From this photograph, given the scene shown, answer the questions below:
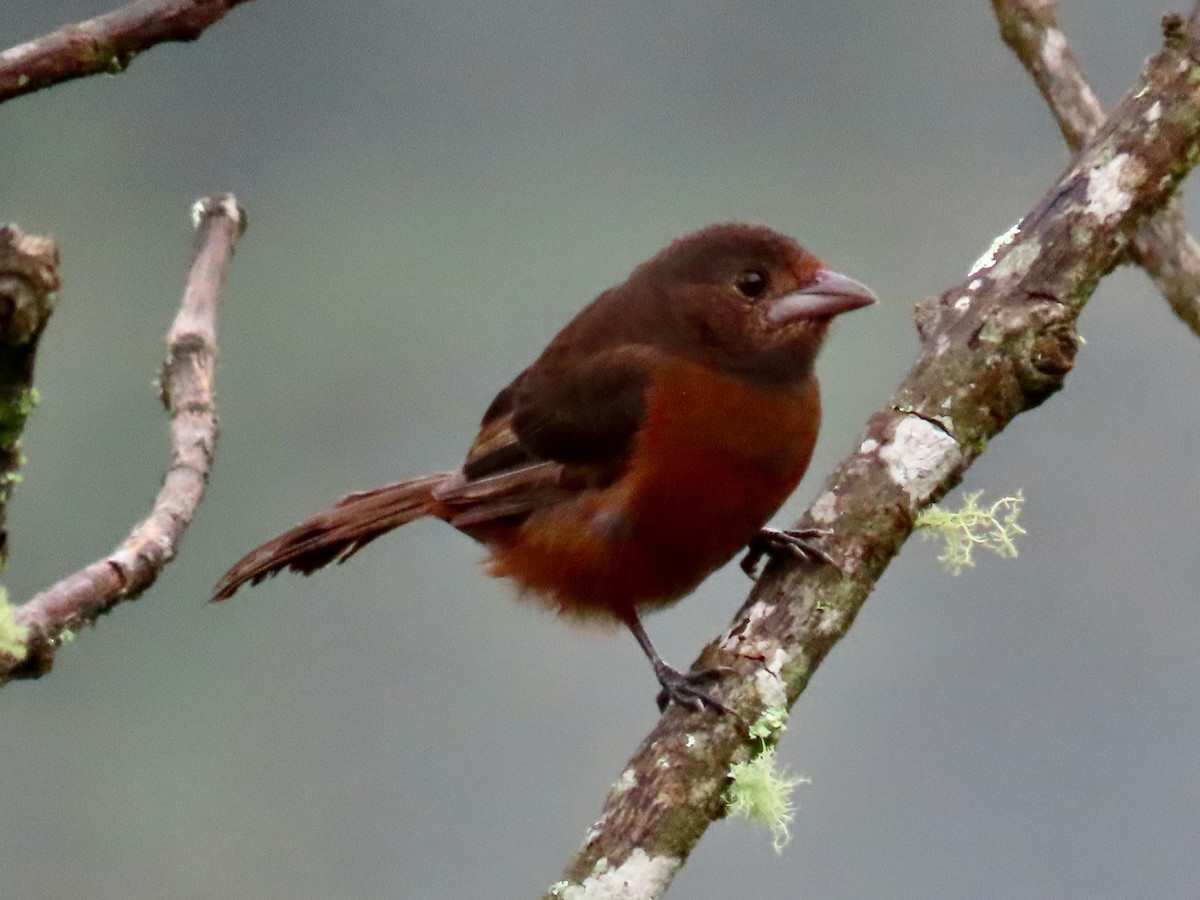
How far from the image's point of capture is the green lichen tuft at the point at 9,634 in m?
1.50

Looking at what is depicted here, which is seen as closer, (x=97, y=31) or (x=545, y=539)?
(x=97, y=31)

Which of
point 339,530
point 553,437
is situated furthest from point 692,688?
point 339,530

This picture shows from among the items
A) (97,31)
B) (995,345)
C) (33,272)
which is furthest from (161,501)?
(995,345)

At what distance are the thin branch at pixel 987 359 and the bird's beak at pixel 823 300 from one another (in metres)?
0.25

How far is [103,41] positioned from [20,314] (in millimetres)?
567

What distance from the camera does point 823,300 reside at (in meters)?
2.64

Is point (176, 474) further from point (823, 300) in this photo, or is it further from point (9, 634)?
point (823, 300)

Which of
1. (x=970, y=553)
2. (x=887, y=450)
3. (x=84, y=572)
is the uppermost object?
(x=84, y=572)

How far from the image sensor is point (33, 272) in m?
1.14

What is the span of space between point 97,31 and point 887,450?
1.23 meters

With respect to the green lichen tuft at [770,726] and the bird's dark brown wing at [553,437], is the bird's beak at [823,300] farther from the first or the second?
the green lichen tuft at [770,726]

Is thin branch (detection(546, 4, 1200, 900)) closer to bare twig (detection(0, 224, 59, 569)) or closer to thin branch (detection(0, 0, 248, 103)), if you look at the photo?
thin branch (detection(0, 0, 248, 103))

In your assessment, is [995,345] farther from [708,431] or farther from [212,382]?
[212,382]

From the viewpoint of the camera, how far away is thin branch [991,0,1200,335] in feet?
9.18
